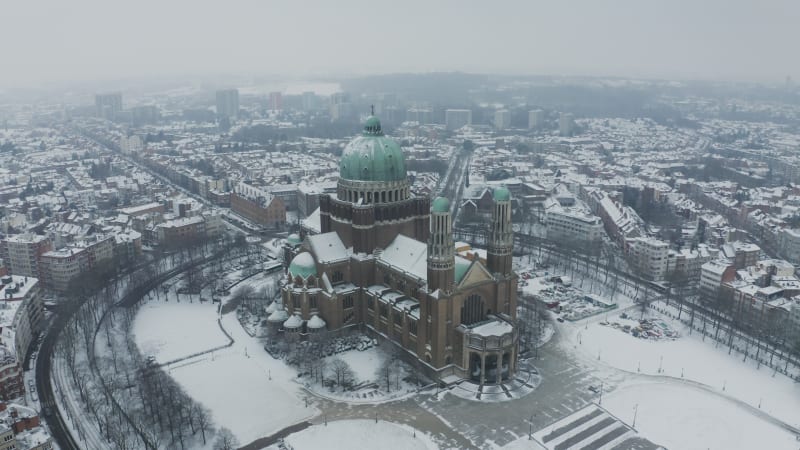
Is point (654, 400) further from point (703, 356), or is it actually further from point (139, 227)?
point (139, 227)

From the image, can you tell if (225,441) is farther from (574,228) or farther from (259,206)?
(574,228)

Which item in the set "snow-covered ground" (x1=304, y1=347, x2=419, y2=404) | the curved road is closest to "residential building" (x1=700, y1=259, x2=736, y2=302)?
"snow-covered ground" (x1=304, y1=347, x2=419, y2=404)

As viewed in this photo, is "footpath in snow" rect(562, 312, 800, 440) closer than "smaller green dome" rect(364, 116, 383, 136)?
Yes

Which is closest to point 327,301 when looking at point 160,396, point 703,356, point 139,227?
point 160,396

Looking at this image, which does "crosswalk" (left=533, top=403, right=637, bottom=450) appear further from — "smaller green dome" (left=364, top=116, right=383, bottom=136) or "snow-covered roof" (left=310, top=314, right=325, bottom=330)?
"smaller green dome" (left=364, top=116, right=383, bottom=136)

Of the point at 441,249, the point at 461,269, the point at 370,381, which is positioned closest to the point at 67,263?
the point at 370,381
